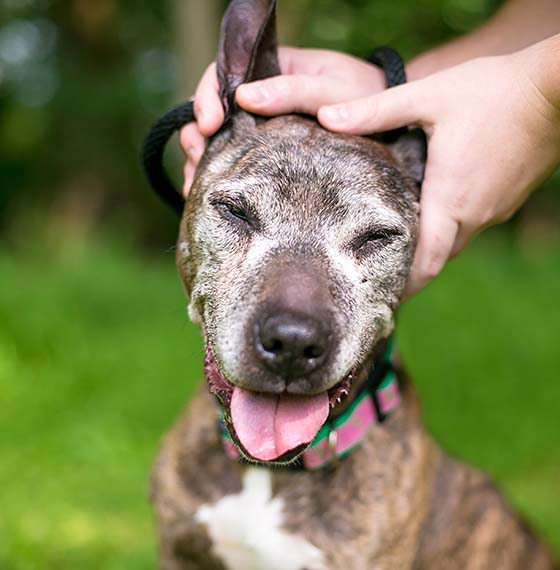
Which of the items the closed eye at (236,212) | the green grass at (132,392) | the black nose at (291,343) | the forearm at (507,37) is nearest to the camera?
the black nose at (291,343)

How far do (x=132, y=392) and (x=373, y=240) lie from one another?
377 cm

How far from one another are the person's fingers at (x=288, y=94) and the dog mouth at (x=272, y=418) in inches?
37.4

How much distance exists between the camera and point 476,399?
22.2ft

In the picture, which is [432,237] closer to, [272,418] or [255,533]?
[272,418]

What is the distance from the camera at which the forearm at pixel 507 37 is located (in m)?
3.76

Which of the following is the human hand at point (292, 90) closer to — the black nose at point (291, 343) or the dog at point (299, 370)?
the dog at point (299, 370)

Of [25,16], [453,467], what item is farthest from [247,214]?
[25,16]

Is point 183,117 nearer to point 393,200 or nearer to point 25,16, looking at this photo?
point 393,200

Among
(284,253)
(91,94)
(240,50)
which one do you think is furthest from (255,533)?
(91,94)

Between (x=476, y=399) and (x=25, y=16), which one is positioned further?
(x=25, y=16)

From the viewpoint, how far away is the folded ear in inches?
130

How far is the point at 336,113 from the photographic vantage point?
3.16 m

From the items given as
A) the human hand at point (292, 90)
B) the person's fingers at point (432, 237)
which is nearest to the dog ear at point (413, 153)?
the person's fingers at point (432, 237)

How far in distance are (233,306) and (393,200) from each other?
0.73 m
